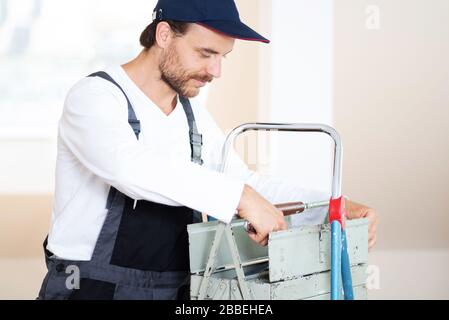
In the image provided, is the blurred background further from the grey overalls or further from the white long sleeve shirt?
the grey overalls

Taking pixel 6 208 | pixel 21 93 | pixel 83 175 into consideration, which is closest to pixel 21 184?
pixel 6 208

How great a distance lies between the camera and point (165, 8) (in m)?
1.84

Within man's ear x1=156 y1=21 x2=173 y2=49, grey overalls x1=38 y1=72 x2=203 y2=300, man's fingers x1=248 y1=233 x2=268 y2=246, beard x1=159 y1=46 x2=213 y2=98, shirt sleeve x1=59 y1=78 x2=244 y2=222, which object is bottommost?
grey overalls x1=38 y1=72 x2=203 y2=300

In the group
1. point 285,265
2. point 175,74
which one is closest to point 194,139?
point 175,74

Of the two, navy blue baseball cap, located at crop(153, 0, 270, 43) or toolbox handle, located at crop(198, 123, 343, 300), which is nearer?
toolbox handle, located at crop(198, 123, 343, 300)

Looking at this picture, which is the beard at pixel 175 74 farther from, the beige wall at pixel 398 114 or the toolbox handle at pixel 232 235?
the beige wall at pixel 398 114

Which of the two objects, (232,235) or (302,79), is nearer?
(232,235)

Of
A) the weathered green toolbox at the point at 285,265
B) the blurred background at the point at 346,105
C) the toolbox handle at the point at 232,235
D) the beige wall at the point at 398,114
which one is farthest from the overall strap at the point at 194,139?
the beige wall at the point at 398,114

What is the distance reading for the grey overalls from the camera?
1.72 metres

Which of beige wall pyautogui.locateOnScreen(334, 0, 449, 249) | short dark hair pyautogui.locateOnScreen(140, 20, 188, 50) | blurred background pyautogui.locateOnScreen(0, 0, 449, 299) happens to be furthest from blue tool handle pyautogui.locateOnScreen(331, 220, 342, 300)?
beige wall pyautogui.locateOnScreen(334, 0, 449, 249)

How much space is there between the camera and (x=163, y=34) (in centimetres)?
186

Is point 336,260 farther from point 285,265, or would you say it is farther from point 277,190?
point 277,190

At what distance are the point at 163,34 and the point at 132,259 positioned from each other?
0.57 m

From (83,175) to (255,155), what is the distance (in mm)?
2539
